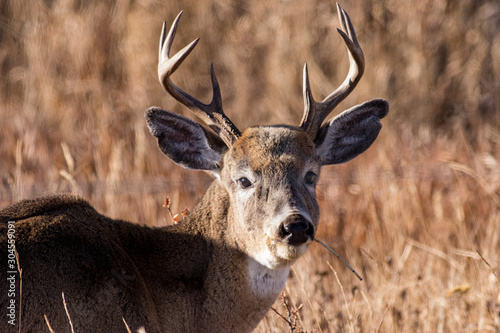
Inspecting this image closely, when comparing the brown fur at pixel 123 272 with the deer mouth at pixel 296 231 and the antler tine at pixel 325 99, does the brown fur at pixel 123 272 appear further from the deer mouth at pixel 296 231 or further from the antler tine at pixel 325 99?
the antler tine at pixel 325 99

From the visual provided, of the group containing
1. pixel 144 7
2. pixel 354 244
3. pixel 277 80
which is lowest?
pixel 354 244

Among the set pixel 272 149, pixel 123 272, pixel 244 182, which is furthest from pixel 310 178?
pixel 123 272

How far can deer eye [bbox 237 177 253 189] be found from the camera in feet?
14.9

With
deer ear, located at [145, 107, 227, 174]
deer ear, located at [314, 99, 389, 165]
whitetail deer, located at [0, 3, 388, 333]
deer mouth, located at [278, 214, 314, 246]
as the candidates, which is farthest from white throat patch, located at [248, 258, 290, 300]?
deer ear, located at [314, 99, 389, 165]

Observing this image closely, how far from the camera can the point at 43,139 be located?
10.1m

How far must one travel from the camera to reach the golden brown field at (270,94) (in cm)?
804

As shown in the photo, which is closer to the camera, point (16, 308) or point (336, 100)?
point (16, 308)

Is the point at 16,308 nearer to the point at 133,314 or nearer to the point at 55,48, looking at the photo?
the point at 133,314

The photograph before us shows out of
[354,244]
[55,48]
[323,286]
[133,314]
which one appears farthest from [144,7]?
[133,314]

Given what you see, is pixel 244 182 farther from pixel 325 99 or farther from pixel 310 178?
pixel 325 99

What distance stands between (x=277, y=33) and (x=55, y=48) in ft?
12.0

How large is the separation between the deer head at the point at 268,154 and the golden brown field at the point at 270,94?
2.40 meters

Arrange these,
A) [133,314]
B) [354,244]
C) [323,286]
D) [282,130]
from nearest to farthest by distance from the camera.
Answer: [133,314]
[282,130]
[323,286]
[354,244]

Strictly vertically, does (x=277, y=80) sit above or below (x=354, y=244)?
above
